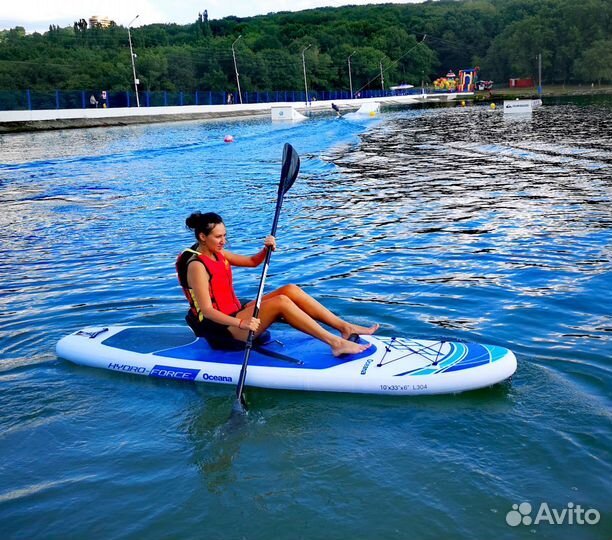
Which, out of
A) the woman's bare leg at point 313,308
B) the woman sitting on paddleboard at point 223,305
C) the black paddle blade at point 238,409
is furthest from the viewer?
the woman's bare leg at point 313,308

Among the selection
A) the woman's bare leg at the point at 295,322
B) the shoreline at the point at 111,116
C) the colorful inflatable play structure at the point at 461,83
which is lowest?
the woman's bare leg at the point at 295,322

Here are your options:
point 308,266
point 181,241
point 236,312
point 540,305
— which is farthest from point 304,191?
point 236,312

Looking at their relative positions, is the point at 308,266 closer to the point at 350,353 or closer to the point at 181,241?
the point at 181,241

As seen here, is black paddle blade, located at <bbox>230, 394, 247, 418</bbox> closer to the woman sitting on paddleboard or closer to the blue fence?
the woman sitting on paddleboard

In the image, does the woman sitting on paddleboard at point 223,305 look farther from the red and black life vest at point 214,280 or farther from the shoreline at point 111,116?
the shoreline at point 111,116

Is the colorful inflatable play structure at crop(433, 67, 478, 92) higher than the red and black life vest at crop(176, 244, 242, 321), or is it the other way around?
the colorful inflatable play structure at crop(433, 67, 478, 92)

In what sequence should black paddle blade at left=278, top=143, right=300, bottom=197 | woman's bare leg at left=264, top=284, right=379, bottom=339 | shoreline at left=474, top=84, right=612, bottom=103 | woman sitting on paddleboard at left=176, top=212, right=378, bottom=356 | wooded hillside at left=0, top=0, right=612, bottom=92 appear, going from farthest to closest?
shoreline at left=474, top=84, right=612, bottom=103
wooded hillside at left=0, top=0, right=612, bottom=92
black paddle blade at left=278, top=143, right=300, bottom=197
woman's bare leg at left=264, top=284, right=379, bottom=339
woman sitting on paddleboard at left=176, top=212, right=378, bottom=356

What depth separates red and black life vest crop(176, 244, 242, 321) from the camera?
5.77 m

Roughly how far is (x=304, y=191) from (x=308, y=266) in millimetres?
7686

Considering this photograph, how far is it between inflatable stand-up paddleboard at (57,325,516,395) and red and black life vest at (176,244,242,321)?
A: 425mm

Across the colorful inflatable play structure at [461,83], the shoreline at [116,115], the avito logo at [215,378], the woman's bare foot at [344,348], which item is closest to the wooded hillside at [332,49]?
the colorful inflatable play structure at [461,83]

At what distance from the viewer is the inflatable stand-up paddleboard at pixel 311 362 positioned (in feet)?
17.9

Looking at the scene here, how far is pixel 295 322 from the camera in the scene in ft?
19.1

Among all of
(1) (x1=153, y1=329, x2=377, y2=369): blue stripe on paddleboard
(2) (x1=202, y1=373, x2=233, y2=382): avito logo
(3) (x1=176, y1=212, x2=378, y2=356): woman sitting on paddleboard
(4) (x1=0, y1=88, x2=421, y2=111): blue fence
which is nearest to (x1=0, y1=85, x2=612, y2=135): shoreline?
(4) (x1=0, y1=88, x2=421, y2=111): blue fence
